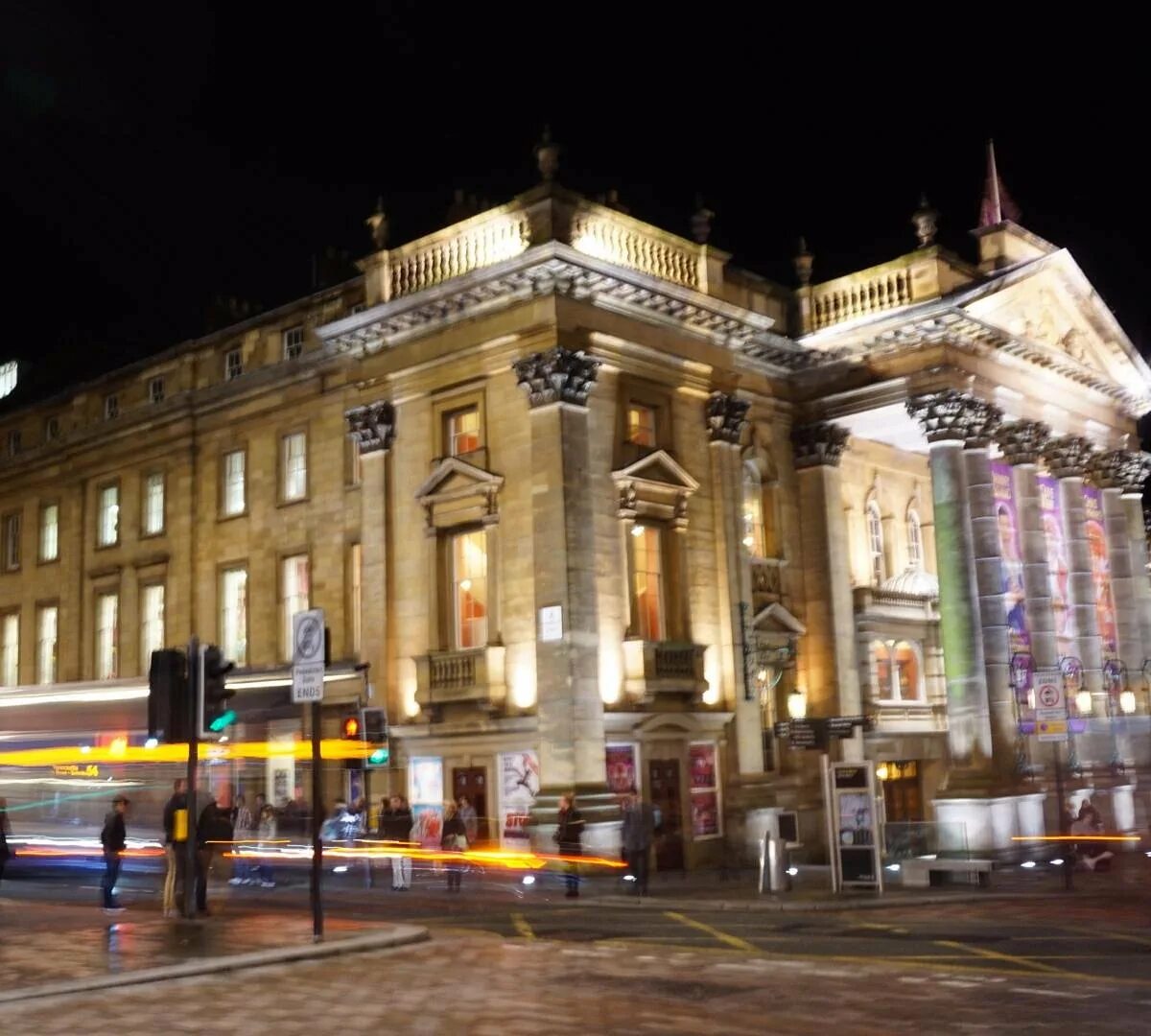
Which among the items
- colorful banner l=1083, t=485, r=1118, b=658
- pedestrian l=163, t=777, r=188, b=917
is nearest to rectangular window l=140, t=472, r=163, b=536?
pedestrian l=163, t=777, r=188, b=917

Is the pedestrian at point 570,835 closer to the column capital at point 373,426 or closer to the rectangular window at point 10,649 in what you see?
the column capital at point 373,426

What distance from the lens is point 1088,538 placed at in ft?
124

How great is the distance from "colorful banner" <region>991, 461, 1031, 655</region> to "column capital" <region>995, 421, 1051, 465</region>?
0.36 metres

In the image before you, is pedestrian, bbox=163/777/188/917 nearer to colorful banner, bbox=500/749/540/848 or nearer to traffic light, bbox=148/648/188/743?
traffic light, bbox=148/648/188/743

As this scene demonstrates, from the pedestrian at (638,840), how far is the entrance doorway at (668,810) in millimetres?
4384

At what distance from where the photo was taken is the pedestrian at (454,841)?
24.2 m

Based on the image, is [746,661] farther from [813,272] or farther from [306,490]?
[813,272]

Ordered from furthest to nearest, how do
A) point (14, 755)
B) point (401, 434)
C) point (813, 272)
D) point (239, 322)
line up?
point (813, 272) < point (239, 322) < point (401, 434) < point (14, 755)

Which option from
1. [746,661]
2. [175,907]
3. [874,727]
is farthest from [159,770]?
[874,727]

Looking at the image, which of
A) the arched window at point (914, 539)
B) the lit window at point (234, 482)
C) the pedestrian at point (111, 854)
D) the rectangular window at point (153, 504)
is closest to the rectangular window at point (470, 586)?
the lit window at point (234, 482)

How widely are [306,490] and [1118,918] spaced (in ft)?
69.7

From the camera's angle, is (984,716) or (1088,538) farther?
(1088,538)

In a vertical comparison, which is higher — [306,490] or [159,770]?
[306,490]

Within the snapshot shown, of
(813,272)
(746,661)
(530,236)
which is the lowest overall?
(746,661)
